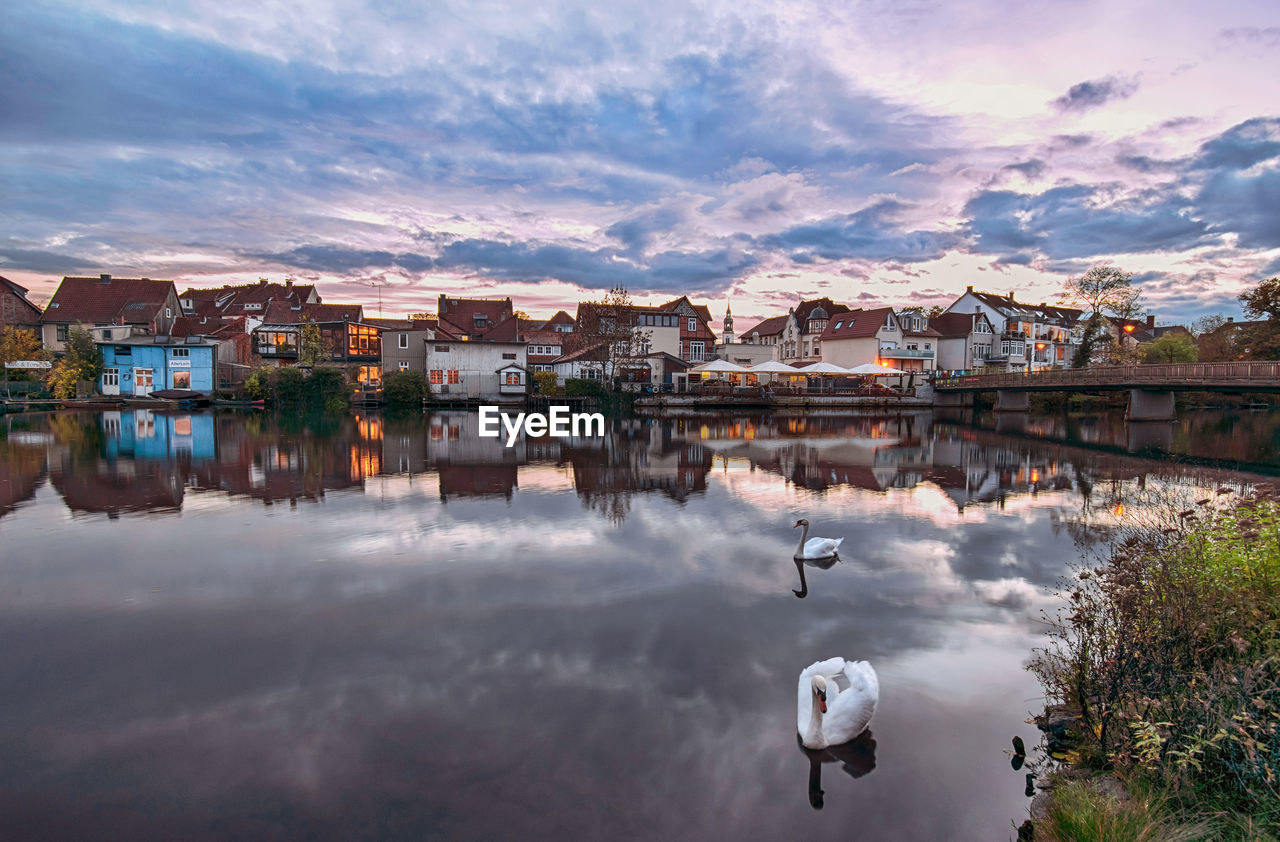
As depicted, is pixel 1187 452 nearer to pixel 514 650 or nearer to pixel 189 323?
pixel 514 650

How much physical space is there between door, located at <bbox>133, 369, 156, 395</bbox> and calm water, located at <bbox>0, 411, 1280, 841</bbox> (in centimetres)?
3931

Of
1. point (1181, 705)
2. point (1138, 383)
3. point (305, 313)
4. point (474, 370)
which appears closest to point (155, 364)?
point (305, 313)

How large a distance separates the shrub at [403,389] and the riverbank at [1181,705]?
48717 mm

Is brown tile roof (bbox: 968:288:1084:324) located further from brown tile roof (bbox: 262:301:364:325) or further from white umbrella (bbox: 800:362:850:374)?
brown tile roof (bbox: 262:301:364:325)

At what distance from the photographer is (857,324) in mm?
64938

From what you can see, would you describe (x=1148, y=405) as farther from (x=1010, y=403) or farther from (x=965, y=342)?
(x=965, y=342)

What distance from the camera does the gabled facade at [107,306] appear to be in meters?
54.7

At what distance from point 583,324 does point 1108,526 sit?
4889cm

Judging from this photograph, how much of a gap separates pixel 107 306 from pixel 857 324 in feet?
227

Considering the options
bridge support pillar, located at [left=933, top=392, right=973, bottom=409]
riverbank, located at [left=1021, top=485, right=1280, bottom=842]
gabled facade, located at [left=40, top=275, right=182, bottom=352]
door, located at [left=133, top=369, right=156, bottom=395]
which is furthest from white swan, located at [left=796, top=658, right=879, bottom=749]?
gabled facade, located at [left=40, top=275, right=182, bottom=352]

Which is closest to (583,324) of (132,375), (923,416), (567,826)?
(923,416)

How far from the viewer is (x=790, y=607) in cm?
868

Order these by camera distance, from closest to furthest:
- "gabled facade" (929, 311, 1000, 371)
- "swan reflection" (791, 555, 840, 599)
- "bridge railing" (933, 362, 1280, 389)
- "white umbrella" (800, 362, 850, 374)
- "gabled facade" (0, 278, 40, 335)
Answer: "swan reflection" (791, 555, 840, 599) → "bridge railing" (933, 362, 1280, 389) → "gabled facade" (0, 278, 40, 335) → "white umbrella" (800, 362, 850, 374) → "gabled facade" (929, 311, 1000, 371)

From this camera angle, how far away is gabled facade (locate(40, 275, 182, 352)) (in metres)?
54.7
